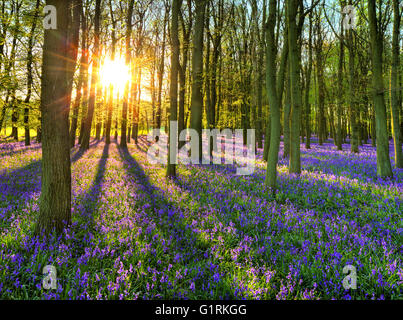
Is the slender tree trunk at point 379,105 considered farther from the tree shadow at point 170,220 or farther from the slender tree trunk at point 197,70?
the tree shadow at point 170,220

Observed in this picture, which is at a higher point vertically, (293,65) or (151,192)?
(293,65)

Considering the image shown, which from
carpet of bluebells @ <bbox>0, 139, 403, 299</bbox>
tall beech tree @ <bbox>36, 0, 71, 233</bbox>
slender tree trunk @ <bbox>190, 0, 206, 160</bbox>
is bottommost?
carpet of bluebells @ <bbox>0, 139, 403, 299</bbox>

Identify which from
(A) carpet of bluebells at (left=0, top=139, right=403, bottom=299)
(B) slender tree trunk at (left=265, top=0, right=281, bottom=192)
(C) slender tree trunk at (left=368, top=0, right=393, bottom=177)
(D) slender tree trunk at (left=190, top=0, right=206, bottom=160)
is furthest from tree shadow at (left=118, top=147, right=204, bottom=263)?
(C) slender tree trunk at (left=368, top=0, right=393, bottom=177)

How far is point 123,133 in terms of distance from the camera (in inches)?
845

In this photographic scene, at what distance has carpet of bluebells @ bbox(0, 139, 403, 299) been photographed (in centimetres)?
282

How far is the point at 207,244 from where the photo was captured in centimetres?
409

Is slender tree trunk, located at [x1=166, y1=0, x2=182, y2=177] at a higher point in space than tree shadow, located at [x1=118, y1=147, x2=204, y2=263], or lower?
higher

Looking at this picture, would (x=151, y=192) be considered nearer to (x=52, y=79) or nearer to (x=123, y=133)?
(x=52, y=79)

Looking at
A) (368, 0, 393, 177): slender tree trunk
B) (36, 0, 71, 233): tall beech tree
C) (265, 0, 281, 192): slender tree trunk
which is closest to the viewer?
(36, 0, 71, 233): tall beech tree

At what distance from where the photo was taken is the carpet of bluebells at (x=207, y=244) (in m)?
2.82

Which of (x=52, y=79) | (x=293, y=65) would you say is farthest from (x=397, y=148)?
(x=52, y=79)

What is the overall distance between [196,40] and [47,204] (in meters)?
11.8

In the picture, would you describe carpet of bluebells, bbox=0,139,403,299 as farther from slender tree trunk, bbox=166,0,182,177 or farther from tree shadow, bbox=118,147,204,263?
slender tree trunk, bbox=166,0,182,177

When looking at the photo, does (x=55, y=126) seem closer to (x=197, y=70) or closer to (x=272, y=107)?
(x=272, y=107)
